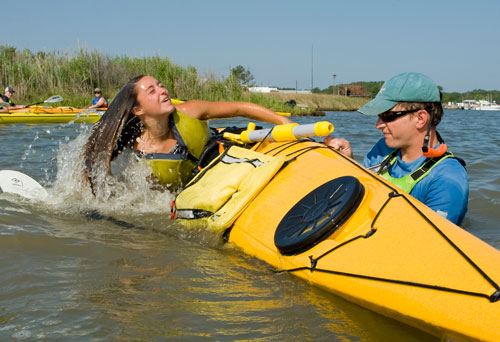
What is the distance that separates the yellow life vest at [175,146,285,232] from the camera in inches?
107

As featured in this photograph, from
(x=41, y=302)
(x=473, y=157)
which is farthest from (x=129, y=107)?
(x=473, y=157)

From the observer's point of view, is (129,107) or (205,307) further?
(129,107)

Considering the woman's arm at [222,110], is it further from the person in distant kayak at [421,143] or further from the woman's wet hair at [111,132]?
the person in distant kayak at [421,143]

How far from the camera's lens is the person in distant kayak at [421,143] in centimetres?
224

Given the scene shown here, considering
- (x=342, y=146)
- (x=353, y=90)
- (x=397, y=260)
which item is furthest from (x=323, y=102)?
(x=397, y=260)

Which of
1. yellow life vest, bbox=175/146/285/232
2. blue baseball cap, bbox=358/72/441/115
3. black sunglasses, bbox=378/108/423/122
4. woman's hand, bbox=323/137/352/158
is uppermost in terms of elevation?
blue baseball cap, bbox=358/72/441/115

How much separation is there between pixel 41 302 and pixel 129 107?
1.77m

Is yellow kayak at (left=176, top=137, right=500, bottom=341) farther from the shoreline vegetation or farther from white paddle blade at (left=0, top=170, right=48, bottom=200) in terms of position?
the shoreline vegetation

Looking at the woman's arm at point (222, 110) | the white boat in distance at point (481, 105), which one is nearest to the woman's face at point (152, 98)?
the woman's arm at point (222, 110)

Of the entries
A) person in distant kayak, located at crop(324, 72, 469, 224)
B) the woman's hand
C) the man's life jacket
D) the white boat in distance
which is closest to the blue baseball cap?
person in distant kayak, located at crop(324, 72, 469, 224)

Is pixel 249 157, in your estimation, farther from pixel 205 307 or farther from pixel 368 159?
pixel 205 307

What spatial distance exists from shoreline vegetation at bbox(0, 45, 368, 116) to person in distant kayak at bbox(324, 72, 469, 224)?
45.5 ft

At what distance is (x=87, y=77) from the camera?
15.7 m

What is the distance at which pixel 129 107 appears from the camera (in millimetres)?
3492
